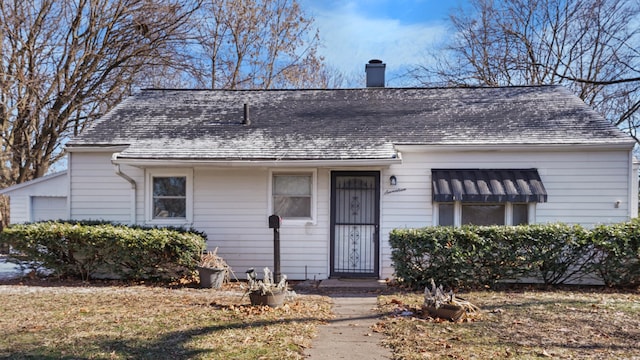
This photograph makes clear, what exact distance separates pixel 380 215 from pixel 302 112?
11.5 ft

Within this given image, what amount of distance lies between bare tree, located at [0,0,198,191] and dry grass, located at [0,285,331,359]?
425 inches

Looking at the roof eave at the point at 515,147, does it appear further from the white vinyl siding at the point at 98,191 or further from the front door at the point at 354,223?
the white vinyl siding at the point at 98,191

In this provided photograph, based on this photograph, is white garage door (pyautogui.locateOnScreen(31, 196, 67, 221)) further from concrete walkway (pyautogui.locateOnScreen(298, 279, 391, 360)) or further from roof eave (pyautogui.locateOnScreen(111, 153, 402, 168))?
concrete walkway (pyautogui.locateOnScreen(298, 279, 391, 360))

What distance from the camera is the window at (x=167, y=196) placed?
9.28m

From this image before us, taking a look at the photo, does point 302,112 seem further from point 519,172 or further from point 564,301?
point 564,301

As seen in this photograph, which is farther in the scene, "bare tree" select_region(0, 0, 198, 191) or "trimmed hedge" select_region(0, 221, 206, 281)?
"bare tree" select_region(0, 0, 198, 191)

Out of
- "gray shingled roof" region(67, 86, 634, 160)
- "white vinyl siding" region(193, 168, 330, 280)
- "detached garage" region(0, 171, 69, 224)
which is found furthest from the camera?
"detached garage" region(0, 171, 69, 224)

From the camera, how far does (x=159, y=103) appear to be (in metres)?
11.3

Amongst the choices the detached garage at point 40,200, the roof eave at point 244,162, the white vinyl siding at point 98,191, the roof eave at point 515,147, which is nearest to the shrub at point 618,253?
the roof eave at point 515,147

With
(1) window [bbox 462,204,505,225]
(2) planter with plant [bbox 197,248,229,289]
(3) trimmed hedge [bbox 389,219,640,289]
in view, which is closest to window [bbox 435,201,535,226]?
(1) window [bbox 462,204,505,225]

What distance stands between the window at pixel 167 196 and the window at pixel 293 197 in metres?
2.02

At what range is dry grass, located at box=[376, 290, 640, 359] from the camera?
14.4ft

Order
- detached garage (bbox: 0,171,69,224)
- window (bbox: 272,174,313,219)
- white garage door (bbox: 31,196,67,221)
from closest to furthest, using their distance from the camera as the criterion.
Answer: window (bbox: 272,174,313,219), detached garage (bbox: 0,171,69,224), white garage door (bbox: 31,196,67,221)

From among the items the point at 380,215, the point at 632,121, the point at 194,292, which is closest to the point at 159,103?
the point at 194,292
